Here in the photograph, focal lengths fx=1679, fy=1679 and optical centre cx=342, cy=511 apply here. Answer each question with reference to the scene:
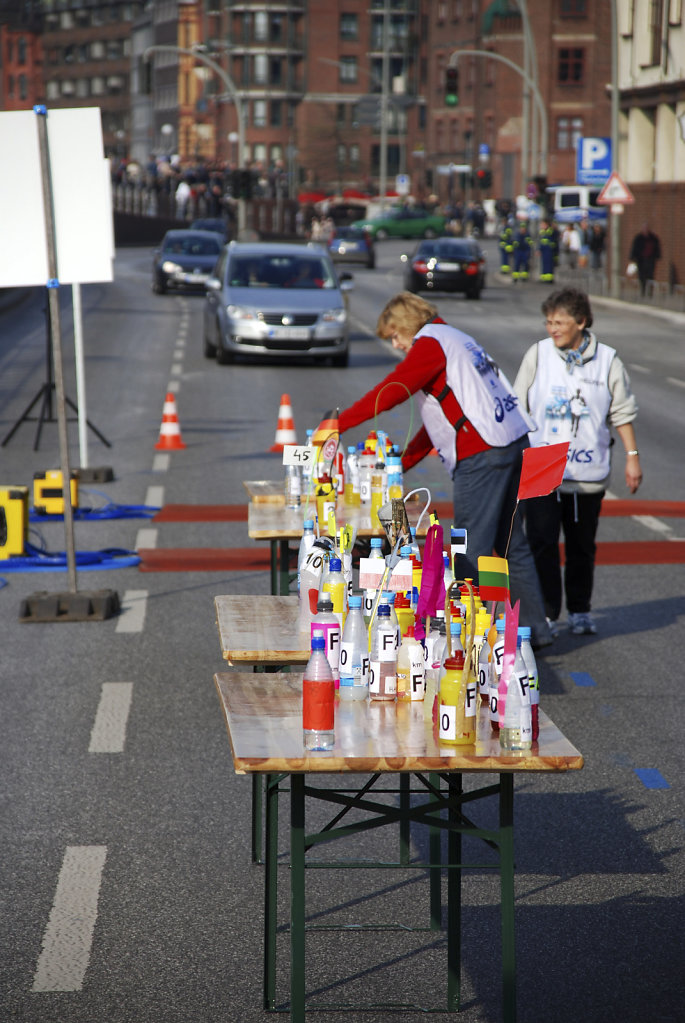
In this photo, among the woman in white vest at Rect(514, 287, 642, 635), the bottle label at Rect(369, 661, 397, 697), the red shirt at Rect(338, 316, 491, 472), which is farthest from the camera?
the woman in white vest at Rect(514, 287, 642, 635)

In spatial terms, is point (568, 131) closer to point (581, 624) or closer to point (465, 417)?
point (581, 624)

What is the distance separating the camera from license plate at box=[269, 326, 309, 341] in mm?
25859

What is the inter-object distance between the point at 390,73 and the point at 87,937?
4925 inches

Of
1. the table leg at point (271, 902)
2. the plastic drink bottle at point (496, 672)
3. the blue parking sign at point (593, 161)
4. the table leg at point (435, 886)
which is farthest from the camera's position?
the blue parking sign at point (593, 161)

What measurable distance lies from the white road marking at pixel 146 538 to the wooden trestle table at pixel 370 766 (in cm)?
753

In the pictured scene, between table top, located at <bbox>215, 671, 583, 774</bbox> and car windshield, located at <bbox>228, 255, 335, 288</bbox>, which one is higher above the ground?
table top, located at <bbox>215, 671, 583, 774</bbox>

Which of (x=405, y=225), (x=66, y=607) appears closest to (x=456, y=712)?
(x=66, y=607)

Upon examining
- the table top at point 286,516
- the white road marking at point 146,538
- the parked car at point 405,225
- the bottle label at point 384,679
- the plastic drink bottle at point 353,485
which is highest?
the bottle label at point 384,679

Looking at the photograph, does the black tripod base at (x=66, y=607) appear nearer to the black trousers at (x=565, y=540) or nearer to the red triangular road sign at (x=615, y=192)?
the black trousers at (x=565, y=540)

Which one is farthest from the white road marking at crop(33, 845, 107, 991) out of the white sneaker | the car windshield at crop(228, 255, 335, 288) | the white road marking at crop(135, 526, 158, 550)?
the car windshield at crop(228, 255, 335, 288)

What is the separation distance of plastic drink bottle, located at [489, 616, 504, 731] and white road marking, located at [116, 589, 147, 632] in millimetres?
5215

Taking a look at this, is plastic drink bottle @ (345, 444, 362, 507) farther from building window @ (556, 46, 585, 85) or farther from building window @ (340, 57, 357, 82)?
building window @ (340, 57, 357, 82)

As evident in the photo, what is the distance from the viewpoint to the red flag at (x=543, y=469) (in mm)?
5031

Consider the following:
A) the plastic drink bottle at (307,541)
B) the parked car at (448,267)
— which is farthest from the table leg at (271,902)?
the parked car at (448,267)
